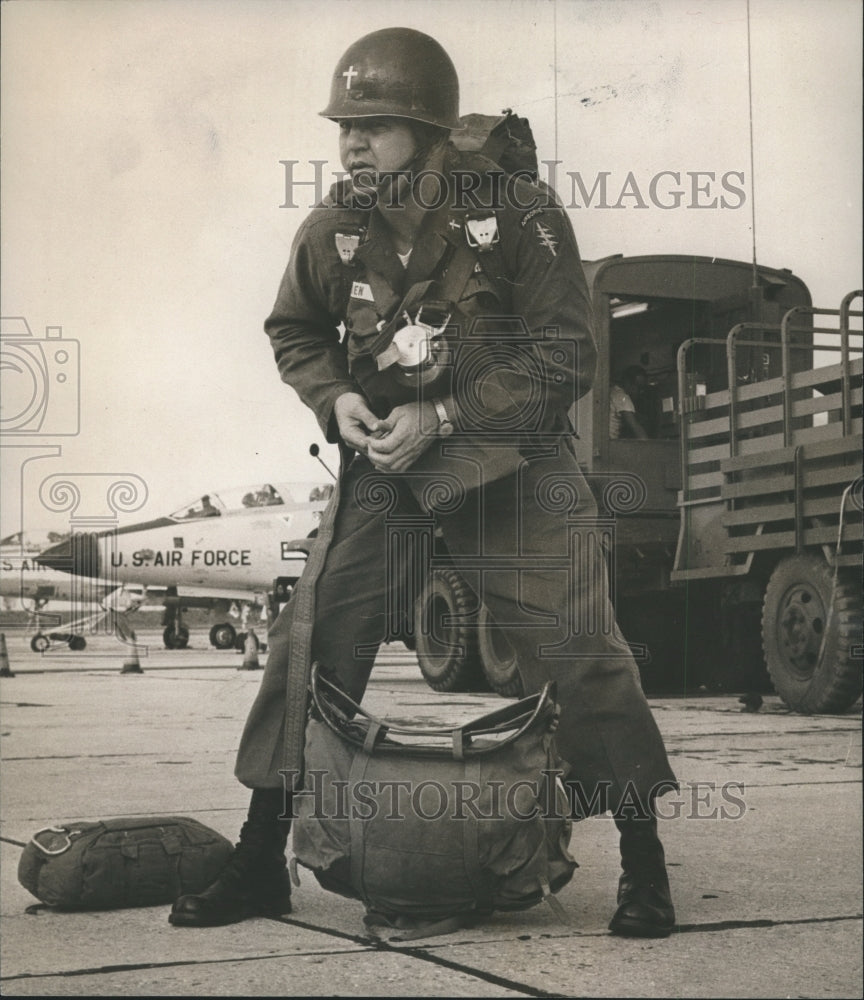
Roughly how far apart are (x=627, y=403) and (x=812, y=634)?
7.30 ft

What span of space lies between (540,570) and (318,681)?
0.46 metres

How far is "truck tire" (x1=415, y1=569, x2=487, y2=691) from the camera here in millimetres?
9266

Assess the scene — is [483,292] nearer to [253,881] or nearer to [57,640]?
[253,881]

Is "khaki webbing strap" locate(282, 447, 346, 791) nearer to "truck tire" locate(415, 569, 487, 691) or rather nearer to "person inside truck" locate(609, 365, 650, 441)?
"truck tire" locate(415, 569, 487, 691)

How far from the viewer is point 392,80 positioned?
8.15 feet

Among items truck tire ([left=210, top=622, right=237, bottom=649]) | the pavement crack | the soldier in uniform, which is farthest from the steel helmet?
truck tire ([left=210, top=622, right=237, bottom=649])

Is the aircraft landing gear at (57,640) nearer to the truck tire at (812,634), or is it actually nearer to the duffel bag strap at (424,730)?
the truck tire at (812,634)

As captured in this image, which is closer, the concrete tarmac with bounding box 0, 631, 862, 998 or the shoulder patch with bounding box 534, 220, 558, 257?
the concrete tarmac with bounding box 0, 631, 862, 998

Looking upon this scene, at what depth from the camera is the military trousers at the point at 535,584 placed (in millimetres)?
2527

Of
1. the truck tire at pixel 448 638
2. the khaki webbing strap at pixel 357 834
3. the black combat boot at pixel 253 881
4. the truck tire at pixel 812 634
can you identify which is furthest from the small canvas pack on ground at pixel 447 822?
the truck tire at pixel 448 638

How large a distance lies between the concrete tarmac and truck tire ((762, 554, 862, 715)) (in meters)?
1.61

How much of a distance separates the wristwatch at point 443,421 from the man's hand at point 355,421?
11 cm

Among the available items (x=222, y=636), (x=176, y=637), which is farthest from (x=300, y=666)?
(x=222, y=636)

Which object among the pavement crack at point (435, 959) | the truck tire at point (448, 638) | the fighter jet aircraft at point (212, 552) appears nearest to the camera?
the pavement crack at point (435, 959)
